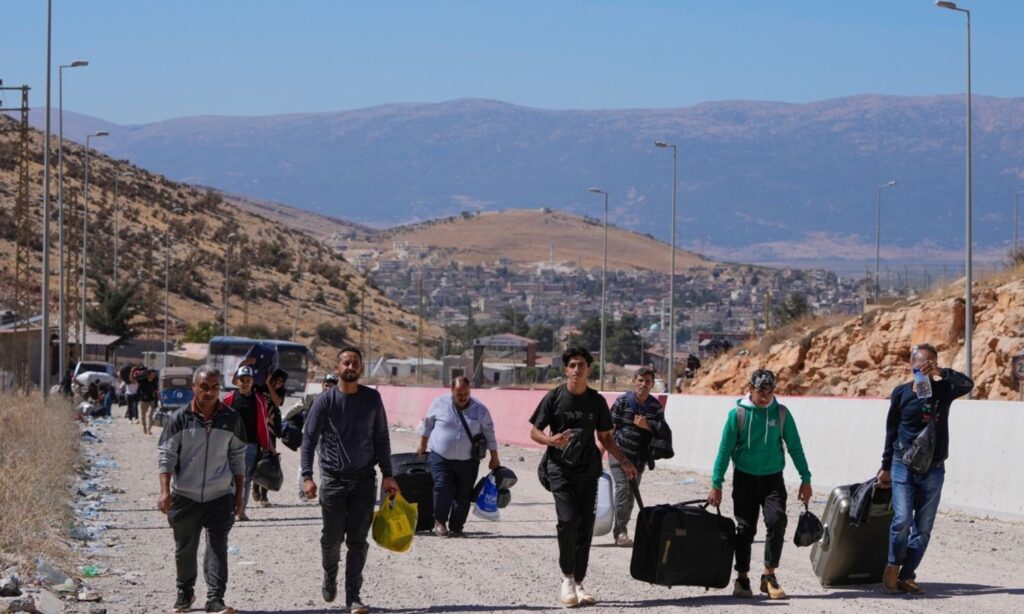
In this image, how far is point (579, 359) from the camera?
1141 cm

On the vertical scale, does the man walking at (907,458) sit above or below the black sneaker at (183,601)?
above

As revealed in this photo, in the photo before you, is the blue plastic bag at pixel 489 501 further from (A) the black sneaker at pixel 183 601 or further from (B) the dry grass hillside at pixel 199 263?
(B) the dry grass hillside at pixel 199 263

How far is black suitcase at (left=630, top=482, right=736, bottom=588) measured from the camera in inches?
461

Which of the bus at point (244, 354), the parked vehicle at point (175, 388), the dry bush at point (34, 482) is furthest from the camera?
the bus at point (244, 354)

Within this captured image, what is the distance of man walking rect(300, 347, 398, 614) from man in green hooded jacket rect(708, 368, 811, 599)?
2.50 metres

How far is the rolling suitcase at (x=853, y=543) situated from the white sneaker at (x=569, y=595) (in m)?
2.16

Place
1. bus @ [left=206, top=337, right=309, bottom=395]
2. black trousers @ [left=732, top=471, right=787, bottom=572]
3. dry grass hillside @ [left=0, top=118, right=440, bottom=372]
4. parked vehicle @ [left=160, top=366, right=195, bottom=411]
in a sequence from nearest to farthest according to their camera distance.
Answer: black trousers @ [left=732, top=471, right=787, bottom=572] → parked vehicle @ [left=160, top=366, right=195, bottom=411] → bus @ [left=206, top=337, right=309, bottom=395] → dry grass hillside @ [left=0, top=118, right=440, bottom=372]

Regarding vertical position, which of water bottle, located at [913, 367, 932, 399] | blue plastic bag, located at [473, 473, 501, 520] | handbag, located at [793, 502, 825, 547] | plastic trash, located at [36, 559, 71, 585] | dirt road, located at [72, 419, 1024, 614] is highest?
water bottle, located at [913, 367, 932, 399]

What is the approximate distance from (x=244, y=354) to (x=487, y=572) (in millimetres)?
52994

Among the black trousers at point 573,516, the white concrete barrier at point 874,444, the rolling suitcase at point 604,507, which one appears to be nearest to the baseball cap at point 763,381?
the black trousers at point 573,516

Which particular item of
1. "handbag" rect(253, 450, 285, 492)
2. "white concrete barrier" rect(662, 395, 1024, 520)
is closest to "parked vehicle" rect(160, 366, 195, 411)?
"white concrete barrier" rect(662, 395, 1024, 520)

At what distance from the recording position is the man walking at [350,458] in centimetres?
1109

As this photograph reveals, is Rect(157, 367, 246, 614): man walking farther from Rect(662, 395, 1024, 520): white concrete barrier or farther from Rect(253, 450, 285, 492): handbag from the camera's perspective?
Rect(662, 395, 1024, 520): white concrete barrier

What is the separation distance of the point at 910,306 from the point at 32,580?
117 ft
